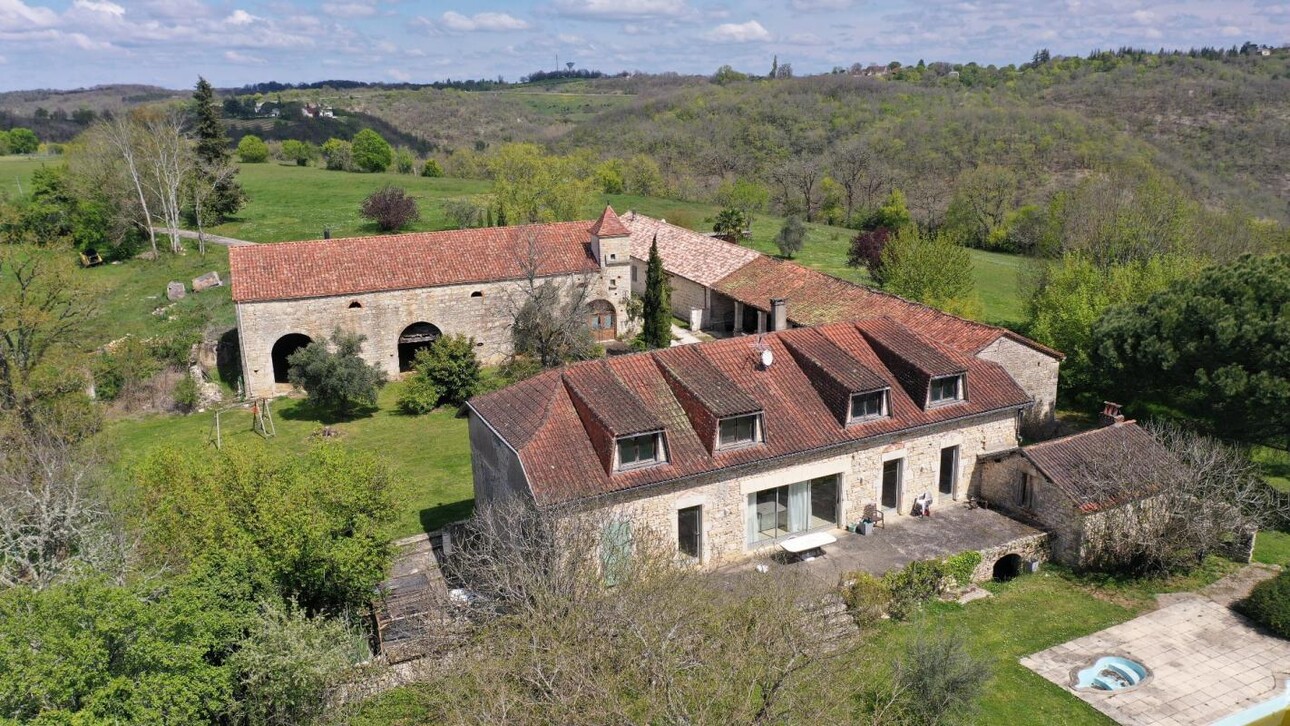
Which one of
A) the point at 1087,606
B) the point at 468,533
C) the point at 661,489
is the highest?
the point at 661,489

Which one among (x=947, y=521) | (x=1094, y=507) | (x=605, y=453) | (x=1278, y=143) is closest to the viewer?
(x=605, y=453)

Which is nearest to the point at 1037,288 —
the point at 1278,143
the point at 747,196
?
the point at 747,196

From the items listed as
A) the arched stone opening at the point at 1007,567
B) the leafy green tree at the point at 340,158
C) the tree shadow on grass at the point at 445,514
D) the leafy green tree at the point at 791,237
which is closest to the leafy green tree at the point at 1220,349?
the arched stone opening at the point at 1007,567

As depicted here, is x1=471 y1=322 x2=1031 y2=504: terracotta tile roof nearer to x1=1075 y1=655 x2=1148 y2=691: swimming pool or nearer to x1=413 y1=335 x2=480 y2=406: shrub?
x1=1075 y1=655 x2=1148 y2=691: swimming pool

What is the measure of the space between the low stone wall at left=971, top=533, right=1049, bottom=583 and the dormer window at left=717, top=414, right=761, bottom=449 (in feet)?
23.5

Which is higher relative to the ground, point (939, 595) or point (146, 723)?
point (146, 723)

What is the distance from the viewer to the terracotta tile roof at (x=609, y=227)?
44531 millimetres

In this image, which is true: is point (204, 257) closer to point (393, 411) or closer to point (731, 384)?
point (393, 411)

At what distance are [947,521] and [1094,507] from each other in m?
4.06

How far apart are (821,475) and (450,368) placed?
1912 centimetres

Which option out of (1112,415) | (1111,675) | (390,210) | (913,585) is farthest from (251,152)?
(1111,675)

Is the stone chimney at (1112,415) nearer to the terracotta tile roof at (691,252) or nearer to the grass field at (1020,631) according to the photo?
the grass field at (1020,631)

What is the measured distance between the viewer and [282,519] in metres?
18.3

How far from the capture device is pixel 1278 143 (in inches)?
3804
